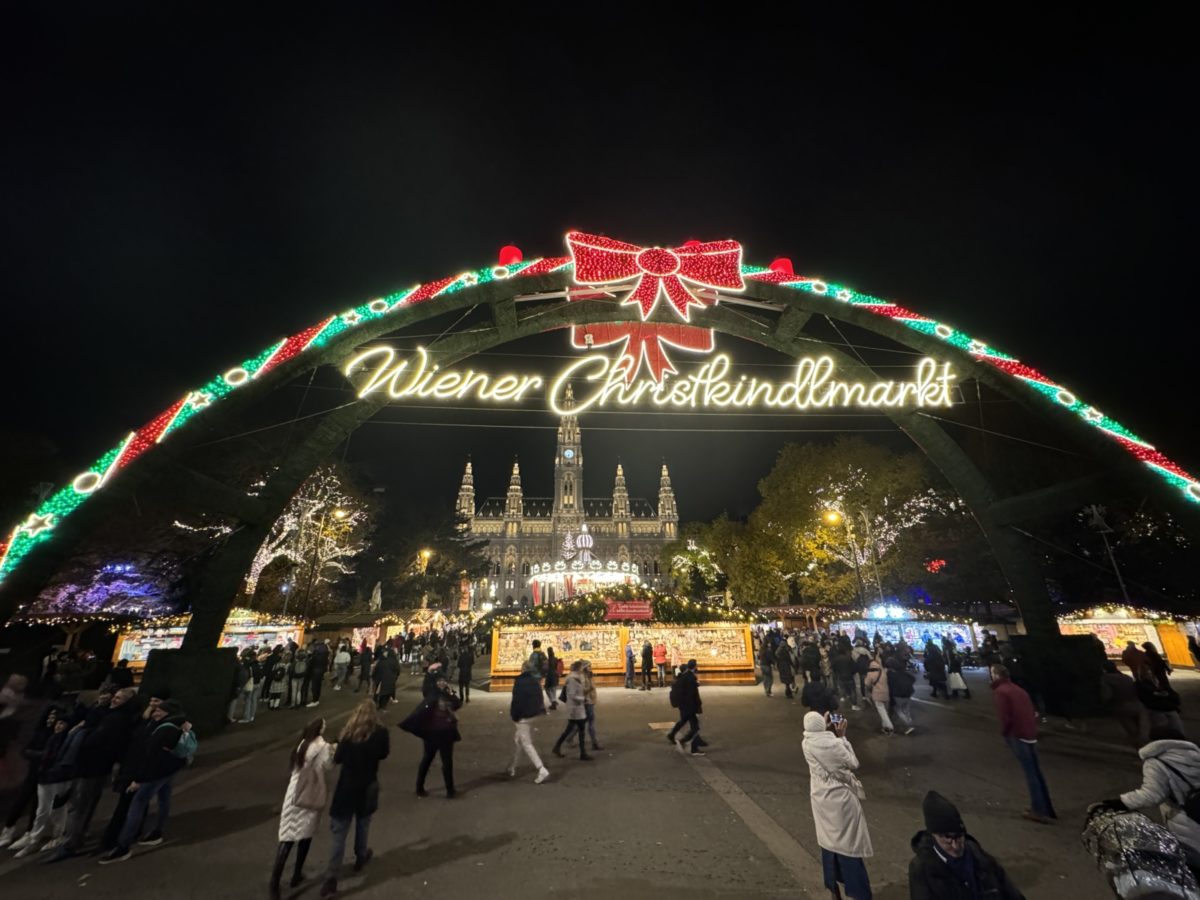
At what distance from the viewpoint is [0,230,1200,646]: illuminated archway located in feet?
30.2

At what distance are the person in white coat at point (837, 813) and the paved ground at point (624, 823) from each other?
0.65 metres

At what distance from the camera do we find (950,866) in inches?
106

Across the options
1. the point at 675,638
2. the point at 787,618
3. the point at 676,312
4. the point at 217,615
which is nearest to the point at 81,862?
the point at 217,615

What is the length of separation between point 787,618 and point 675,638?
2203 cm

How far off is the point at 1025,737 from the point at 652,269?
10.0 m

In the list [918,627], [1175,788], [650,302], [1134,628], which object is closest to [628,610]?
[650,302]

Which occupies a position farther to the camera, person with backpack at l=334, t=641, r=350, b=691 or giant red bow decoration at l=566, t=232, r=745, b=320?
person with backpack at l=334, t=641, r=350, b=691

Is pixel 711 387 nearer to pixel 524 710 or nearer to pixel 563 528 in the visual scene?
pixel 524 710

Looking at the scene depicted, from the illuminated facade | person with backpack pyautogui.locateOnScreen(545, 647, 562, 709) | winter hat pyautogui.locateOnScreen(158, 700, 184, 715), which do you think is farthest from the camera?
the illuminated facade

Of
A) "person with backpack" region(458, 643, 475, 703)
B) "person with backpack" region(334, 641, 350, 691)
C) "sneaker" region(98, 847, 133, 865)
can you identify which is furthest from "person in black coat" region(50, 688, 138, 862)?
"person with backpack" region(334, 641, 350, 691)

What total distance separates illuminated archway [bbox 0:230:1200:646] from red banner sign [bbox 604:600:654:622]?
404 inches

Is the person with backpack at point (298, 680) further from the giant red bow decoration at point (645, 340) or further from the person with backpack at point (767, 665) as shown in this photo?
the person with backpack at point (767, 665)

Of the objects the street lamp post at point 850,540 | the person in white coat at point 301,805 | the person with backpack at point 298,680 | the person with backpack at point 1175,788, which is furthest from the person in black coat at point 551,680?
the street lamp post at point 850,540

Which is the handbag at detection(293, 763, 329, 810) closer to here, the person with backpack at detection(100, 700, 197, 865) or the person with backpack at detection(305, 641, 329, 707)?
the person with backpack at detection(100, 700, 197, 865)
